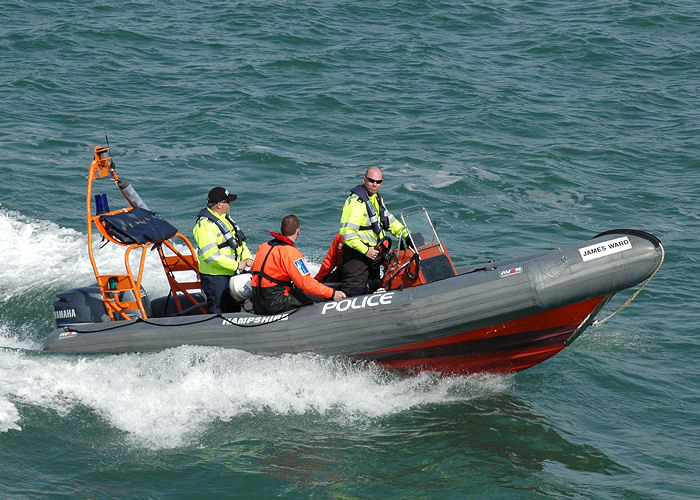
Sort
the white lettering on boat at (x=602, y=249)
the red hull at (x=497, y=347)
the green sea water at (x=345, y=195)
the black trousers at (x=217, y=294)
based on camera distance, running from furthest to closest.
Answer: the black trousers at (x=217, y=294) < the red hull at (x=497, y=347) < the white lettering on boat at (x=602, y=249) < the green sea water at (x=345, y=195)

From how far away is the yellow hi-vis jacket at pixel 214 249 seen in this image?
746 cm

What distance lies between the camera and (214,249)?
7.46 m

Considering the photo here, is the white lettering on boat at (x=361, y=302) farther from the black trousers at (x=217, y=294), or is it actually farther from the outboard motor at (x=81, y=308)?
the outboard motor at (x=81, y=308)

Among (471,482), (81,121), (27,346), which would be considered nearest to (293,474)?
(471,482)

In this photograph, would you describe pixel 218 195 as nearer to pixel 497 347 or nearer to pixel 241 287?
pixel 241 287

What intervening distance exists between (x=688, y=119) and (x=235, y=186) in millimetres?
7855

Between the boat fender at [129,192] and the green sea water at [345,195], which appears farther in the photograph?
the boat fender at [129,192]

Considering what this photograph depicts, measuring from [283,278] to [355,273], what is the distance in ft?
2.75

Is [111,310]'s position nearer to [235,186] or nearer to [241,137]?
[235,186]

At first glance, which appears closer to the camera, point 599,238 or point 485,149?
point 599,238

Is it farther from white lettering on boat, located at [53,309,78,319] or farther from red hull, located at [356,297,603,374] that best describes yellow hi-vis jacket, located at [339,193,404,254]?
white lettering on boat, located at [53,309,78,319]

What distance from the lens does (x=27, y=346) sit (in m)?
8.22

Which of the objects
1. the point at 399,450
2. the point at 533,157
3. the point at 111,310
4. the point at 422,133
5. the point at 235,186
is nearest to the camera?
the point at 399,450

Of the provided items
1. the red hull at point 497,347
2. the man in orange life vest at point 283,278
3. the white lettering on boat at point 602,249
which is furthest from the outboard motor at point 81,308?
the white lettering on boat at point 602,249
